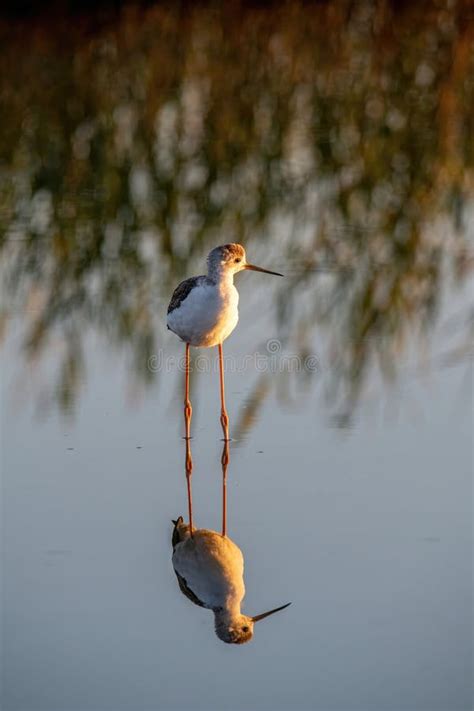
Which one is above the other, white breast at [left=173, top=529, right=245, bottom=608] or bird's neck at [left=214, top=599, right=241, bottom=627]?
white breast at [left=173, top=529, right=245, bottom=608]

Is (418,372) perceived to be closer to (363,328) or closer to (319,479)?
(363,328)

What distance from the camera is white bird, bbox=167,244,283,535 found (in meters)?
6.99

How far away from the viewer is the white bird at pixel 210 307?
6.99 m

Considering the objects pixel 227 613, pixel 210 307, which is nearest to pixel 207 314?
pixel 210 307

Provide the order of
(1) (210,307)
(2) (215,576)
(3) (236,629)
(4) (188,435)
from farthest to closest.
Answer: (1) (210,307)
(4) (188,435)
(2) (215,576)
(3) (236,629)

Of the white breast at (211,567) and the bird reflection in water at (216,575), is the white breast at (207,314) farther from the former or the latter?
the white breast at (211,567)

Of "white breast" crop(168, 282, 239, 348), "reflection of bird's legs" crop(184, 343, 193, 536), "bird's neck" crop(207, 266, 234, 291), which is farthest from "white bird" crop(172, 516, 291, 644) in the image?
"bird's neck" crop(207, 266, 234, 291)

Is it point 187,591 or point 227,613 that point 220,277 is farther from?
point 227,613

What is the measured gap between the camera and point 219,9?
55.3 ft

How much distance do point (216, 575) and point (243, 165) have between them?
6.30 m

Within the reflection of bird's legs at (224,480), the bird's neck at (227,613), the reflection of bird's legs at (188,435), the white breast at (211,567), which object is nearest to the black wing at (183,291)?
the reflection of bird's legs at (188,435)

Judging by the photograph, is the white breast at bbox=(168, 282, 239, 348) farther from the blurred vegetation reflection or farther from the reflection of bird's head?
the reflection of bird's head

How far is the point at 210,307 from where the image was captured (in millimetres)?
6980

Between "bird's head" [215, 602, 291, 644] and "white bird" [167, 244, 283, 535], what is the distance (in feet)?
6.85
